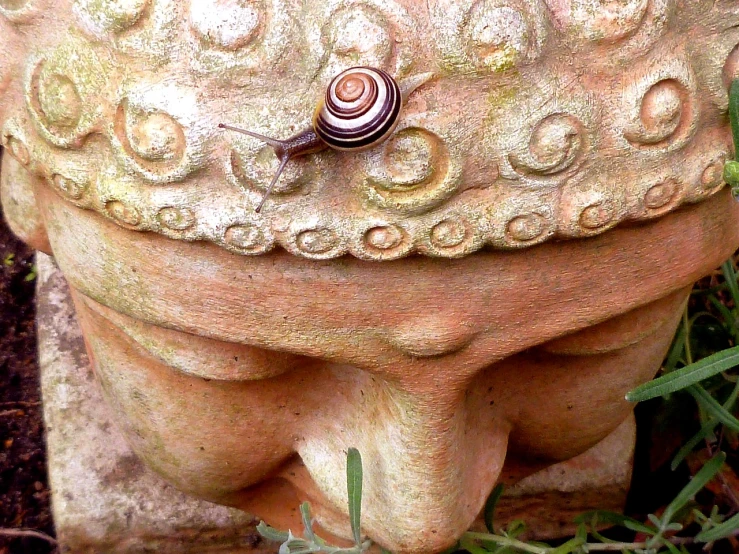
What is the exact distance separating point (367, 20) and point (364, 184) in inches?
4.2

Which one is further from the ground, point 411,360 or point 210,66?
point 210,66

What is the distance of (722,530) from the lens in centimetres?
97

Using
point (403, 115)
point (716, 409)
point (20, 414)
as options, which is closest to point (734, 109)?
point (403, 115)

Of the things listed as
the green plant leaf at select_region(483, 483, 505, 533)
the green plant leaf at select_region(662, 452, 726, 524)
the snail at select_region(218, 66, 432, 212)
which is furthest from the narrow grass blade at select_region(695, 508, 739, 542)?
the snail at select_region(218, 66, 432, 212)

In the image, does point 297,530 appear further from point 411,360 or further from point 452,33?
point 452,33

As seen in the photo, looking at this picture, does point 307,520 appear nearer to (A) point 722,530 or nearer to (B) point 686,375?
(B) point 686,375

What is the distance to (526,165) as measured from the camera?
55cm

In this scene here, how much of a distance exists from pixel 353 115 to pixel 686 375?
16.4 inches

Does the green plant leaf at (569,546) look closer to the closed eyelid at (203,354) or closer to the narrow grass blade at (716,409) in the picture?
the narrow grass blade at (716,409)

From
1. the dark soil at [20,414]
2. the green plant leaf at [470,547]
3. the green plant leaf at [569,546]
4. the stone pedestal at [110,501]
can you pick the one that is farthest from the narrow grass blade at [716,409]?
the dark soil at [20,414]

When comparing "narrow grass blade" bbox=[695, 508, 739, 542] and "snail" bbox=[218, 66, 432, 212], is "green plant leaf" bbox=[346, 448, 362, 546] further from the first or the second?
"narrow grass blade" bbox=[695, 508, 739, 542]

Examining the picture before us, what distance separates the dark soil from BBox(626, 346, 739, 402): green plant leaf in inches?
46.0

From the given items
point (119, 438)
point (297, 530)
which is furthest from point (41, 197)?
point (119, 438)

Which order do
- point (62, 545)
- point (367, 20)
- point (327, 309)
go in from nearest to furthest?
point (367, 20)
point (327, 309)
point (62, 545)
